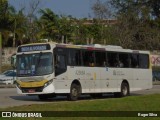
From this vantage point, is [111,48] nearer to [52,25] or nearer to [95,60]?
[95,60]

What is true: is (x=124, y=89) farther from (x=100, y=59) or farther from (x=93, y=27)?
(x=93, y=27)

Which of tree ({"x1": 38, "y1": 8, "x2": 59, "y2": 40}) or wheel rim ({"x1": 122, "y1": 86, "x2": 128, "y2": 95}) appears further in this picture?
tree ({"x1": 38, "y1": 8, "x2": 59, "y2": 40})

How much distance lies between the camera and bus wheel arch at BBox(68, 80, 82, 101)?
2564 cm

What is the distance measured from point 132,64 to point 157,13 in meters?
49.6

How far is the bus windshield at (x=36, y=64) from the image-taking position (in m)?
24.6

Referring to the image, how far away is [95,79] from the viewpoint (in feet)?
91.6

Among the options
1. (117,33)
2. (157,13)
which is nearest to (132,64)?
(117,33)

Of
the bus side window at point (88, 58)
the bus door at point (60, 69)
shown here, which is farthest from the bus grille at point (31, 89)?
the bus side window at point (88, 58)

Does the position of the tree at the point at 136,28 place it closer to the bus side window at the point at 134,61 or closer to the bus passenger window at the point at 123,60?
the bus side window at the point at 134,61

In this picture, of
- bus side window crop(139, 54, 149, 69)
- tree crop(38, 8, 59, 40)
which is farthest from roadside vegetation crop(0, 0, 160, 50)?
bus side window crop(139, 54, 149, 69)

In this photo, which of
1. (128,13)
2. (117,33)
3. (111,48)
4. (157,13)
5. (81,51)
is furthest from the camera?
(157,13)

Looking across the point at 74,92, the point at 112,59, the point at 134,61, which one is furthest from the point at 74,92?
the point at 134,61

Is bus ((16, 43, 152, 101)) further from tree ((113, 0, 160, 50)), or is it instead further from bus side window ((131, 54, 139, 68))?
tree ((113, 0, 160, 50))

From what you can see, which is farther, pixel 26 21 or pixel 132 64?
pixel 26 21
